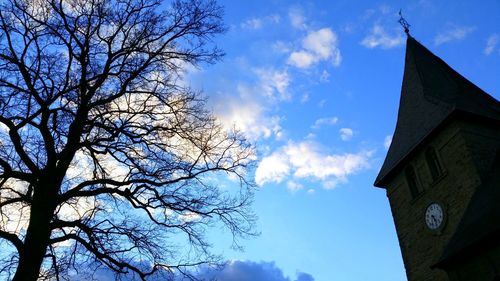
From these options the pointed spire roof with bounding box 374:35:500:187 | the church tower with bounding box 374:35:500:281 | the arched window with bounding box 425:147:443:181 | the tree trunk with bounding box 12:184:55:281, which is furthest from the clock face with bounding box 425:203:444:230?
the tree trunk with bounding box 12:184:55:281

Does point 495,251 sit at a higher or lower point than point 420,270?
lower

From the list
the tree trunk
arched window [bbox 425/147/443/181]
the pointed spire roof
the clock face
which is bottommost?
the tree trunk

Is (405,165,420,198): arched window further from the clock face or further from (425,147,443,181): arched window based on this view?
the clock face

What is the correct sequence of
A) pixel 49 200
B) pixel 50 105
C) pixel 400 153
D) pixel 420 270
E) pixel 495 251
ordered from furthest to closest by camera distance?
pixel 400 153 < pixel 420 270 < pixel 495 251 < pixel 50 105 < pixel 49 200

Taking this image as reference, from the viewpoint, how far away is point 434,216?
1758 centimetres

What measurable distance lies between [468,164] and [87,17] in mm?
14141

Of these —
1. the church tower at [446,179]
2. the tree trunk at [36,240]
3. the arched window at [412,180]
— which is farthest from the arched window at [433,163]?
the tree trunk at [36,240]

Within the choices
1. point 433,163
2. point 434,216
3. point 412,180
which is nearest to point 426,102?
point 433,163

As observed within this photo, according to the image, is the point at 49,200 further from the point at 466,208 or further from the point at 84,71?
the point at 466,208

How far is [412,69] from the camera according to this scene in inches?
944

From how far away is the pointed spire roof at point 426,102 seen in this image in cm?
1883

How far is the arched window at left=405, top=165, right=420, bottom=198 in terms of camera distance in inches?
763

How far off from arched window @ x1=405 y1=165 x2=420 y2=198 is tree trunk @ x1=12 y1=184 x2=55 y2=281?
15.7 meters

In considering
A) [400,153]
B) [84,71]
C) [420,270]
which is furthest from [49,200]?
[400,153]
